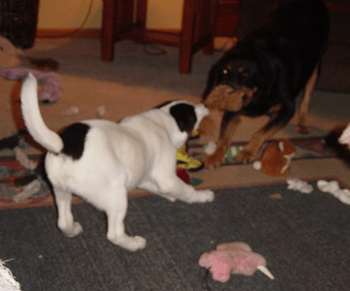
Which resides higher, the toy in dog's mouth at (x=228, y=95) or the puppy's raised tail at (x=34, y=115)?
the puppy's raised tail at (x=34, y=115)

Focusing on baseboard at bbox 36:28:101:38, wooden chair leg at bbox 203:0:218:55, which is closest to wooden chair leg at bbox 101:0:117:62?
baseboard at bbox 36:28:101:38

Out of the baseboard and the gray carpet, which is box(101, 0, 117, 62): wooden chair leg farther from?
the gray carpet

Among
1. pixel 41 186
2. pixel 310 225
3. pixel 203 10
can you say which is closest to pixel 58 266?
pixel 41 186

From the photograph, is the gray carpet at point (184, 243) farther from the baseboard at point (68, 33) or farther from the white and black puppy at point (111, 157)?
the baseboard at point (68, 33)

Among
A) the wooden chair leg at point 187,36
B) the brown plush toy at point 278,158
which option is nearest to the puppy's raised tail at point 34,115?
the brown plush toy at point 278,158

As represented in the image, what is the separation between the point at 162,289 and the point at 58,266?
361mm

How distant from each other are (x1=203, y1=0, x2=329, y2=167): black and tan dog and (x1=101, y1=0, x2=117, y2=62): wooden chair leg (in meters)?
1.46

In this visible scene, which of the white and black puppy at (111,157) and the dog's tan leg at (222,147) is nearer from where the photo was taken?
the white and black puppy at (111,157)

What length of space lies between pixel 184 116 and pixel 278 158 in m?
0.65

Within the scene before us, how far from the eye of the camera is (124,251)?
4.53 ft

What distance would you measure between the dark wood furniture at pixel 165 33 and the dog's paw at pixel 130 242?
2.36m

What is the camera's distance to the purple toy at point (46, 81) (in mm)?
2588

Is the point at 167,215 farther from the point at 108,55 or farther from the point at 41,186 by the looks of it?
the point at 108,55

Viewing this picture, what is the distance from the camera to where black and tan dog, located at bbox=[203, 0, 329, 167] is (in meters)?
1.92
